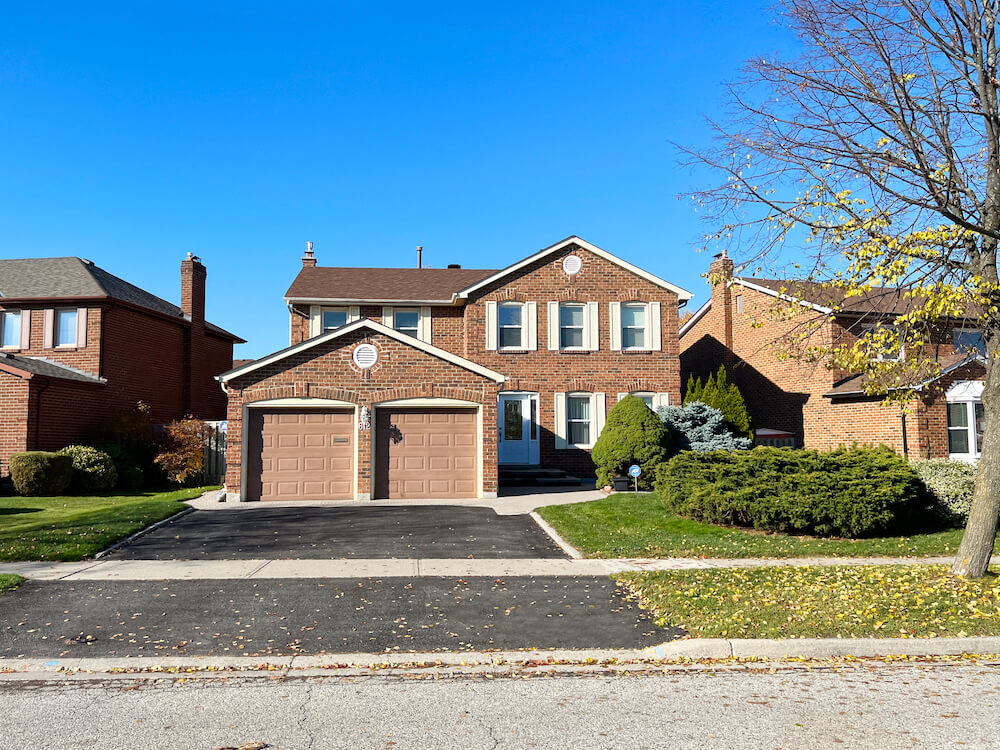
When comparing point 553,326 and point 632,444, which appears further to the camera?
point 553,326

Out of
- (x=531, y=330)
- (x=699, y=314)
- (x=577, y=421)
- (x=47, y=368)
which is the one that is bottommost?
(x=577, y=421)

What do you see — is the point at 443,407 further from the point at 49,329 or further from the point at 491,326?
the point at 49,329

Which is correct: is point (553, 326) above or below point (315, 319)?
below

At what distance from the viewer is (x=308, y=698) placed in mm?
5793

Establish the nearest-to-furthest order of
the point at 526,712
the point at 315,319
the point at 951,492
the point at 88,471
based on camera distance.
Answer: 1. the point at 526,712
2. the point at 951,492
3. the point at 88,471
4. the point at 315,319

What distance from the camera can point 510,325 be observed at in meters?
24.3

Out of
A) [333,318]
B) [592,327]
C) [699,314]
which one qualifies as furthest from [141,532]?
[699,314]

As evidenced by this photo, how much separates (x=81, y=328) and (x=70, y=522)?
1232 cm

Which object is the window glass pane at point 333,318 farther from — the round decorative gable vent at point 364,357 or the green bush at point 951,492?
the green bush at point 951,492

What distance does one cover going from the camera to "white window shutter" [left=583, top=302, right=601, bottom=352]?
953 inches

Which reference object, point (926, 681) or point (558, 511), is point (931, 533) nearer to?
point (558, 511)

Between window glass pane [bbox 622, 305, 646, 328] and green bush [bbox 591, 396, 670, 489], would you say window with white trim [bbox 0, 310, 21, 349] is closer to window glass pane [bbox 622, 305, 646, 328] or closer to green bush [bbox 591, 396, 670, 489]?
green bush [bbox 591, 396, 670, 489]

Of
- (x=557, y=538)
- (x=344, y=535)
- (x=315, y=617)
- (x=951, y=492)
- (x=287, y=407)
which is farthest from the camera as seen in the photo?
(x=287, y=407)

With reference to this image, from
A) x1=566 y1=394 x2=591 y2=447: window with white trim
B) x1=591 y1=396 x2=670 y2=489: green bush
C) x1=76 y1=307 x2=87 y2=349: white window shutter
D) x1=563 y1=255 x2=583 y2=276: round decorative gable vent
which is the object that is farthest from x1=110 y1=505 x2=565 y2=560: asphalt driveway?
x1=76 y1=307 x2=87 y2=349: white window shutter
